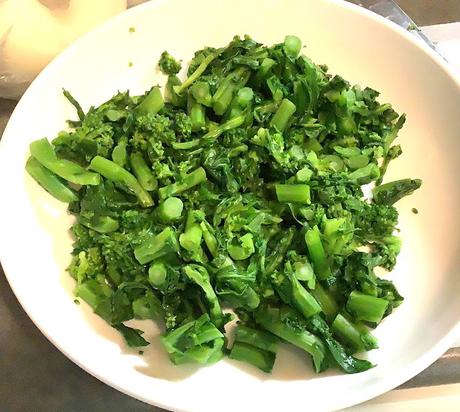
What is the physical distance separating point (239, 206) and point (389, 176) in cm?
40

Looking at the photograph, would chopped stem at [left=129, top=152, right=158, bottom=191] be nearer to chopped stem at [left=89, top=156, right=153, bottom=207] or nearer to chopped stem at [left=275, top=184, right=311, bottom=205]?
chopped stem at [left=89, top=156, right=153, bottom=207]

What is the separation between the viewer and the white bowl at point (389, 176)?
119cm

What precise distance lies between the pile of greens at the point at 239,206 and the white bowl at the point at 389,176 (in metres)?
0.04

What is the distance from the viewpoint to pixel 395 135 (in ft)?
4.80

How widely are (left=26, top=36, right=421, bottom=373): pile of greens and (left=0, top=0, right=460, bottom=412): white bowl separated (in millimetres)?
38

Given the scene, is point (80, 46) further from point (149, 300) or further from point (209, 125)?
point (149, 300)

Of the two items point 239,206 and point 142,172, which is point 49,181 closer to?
point 142,172

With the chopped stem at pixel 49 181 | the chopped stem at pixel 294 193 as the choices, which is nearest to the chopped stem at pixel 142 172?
the chopped stem at pixel 49 181

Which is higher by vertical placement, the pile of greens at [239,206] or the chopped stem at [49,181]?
the pile of greens at [239,206]

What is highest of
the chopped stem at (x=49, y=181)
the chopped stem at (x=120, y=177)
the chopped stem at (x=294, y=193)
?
the chopped stem at (x=294, y=193)

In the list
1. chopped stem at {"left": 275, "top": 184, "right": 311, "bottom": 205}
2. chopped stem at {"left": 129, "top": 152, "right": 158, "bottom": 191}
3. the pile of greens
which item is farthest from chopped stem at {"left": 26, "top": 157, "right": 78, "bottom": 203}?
chopped stem at {"left": 275, "top": 184, "right": 311, "bottom": 205}

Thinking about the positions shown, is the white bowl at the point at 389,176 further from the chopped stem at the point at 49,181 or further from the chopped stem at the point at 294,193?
the chopped stem at the point at 294,193

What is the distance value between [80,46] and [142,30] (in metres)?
0.15

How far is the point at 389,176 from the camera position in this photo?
1474 mm
